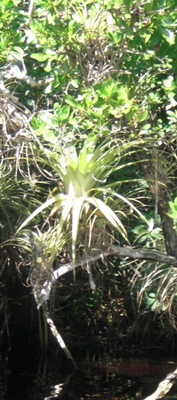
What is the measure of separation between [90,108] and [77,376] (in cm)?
300

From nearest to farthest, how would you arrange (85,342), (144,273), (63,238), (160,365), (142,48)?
(142,48) → (63,238) → (144,273) → (160,365) → (85,342)

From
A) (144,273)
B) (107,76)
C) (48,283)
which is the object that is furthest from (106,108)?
(144,273)

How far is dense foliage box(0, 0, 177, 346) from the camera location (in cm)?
416

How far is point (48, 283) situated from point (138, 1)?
2.07m

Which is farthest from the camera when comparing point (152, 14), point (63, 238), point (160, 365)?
point (160, 365)

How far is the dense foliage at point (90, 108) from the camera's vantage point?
13.7 ft

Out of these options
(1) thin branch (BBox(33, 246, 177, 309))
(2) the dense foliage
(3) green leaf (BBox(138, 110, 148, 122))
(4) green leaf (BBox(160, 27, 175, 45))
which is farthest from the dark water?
(4) green leaf (BBox(160, 27, 175, 45))

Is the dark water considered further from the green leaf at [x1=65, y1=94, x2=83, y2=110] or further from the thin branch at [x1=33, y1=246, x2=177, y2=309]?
the green leaf at [x1=65, y1=94, x2=83, y2=110]

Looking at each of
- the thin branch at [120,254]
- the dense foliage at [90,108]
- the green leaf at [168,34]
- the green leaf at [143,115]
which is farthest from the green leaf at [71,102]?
the thin branch at [120,254]

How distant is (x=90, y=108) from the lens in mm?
4324

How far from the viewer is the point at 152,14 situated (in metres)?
3.98

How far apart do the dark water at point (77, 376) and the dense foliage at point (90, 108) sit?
3.17ft

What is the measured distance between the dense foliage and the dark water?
3.17 feet

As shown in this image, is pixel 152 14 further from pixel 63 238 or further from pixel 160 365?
pixel 160 365
